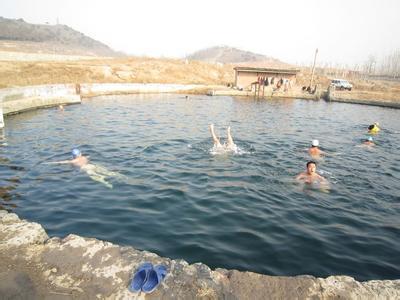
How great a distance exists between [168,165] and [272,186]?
4.11 meters

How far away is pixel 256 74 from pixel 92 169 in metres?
34.1

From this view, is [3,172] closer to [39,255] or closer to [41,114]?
[39,255]

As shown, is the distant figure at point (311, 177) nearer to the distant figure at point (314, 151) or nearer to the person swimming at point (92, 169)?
the distant figure at point (314, 151)

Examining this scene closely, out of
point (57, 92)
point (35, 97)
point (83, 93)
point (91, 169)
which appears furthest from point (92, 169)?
point (83, 93)

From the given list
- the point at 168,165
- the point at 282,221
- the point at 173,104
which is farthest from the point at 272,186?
the point at 173,104

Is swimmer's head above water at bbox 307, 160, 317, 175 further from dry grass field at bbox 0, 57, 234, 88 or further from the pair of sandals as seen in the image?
dry grass field at bbox 0, 57, 234, 88

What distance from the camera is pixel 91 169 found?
10664mm

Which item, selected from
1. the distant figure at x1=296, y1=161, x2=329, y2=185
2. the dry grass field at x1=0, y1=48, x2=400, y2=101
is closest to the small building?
the dry grass field at x1=0, y1=48, x2=400, y2=101

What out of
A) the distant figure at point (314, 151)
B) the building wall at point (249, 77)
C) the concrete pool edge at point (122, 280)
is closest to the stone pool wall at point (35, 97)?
the distant figure at point (314, 151)

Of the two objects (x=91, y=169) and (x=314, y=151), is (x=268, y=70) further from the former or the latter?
(x=91, y=169)

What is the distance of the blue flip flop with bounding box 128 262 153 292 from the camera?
11.7 feet

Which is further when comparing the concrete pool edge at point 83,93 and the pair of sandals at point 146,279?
the concrete pool edge at point 83,93

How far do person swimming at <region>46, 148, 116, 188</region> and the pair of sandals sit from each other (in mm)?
6130

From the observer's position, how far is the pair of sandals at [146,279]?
354cm
